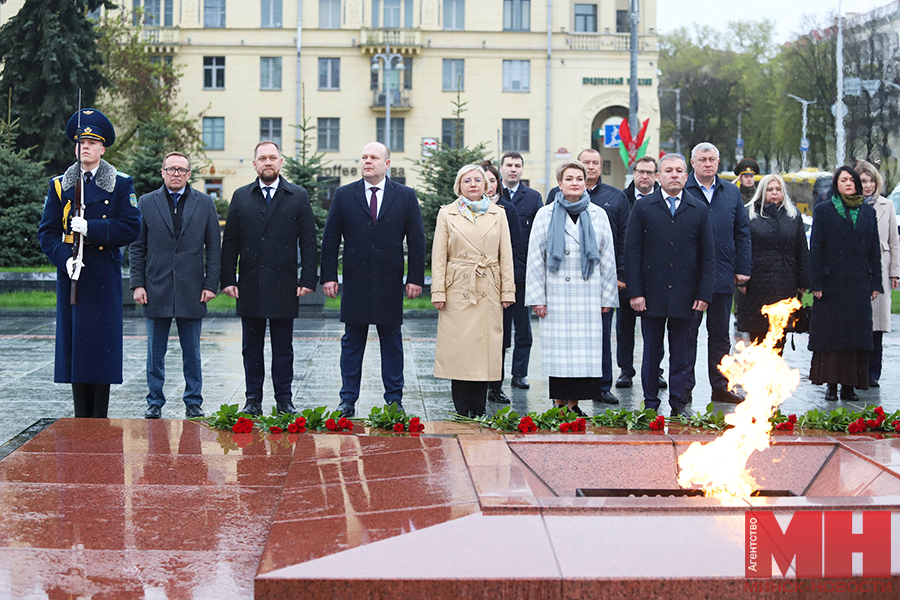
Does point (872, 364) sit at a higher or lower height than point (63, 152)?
lower

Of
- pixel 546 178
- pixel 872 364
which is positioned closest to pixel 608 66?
pixel 546 178

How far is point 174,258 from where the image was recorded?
7664 millimetres

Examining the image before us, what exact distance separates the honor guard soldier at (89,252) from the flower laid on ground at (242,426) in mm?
1044

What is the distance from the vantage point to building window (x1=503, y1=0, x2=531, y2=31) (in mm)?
46906

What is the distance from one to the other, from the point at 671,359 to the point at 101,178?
14.4ft

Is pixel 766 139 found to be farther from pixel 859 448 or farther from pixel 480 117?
pixel 859 448

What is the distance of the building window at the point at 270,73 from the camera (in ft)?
152

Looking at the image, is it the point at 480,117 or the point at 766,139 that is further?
the point at 766,139

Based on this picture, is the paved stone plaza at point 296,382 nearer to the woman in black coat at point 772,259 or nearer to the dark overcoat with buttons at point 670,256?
the woman in black coat at point 772,259

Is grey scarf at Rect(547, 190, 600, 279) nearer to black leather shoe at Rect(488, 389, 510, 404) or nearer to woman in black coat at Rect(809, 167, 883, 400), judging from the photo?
black leather shoe at Rect(488, 389, 510, 404)

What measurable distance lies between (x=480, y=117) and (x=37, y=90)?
2143 centimetres

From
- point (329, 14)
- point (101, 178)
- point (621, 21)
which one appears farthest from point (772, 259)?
point (621, 21)

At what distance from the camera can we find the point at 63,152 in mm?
31266

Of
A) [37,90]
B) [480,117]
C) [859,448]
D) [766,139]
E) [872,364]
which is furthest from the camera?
[766,139]
